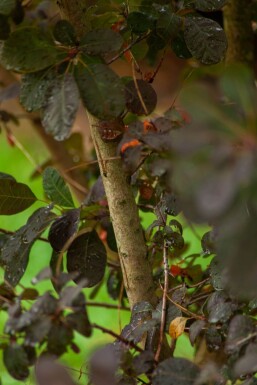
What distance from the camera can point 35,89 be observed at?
713 mm

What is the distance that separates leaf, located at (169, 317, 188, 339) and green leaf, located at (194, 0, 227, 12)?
406 mm

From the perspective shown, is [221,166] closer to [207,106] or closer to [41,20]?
[207,106]

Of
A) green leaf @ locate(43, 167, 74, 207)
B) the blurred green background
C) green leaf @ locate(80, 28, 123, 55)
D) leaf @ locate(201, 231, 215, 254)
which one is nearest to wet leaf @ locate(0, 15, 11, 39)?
green leaf @ locate(80, 28, 123, 55)

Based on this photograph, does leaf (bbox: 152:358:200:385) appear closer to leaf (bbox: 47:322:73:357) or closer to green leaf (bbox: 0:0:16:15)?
leaf (bbox: 47:322:73:357)

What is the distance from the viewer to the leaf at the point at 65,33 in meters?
0.73

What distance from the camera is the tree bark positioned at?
130 cm

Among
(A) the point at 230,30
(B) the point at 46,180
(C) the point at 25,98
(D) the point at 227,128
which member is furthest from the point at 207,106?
(A) the point at 230,30

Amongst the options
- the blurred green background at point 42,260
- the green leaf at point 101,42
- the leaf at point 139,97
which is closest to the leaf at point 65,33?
the green leaf at point 101,42

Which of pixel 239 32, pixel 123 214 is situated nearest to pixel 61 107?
pixel 123 214

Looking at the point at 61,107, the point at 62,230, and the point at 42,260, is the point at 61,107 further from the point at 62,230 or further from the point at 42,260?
the point at 42,260

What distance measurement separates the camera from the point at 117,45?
27.7 inches

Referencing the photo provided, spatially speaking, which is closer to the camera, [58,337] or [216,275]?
[58,337]

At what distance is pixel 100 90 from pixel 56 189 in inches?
11.2

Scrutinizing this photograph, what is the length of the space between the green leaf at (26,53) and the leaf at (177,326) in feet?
1.17
